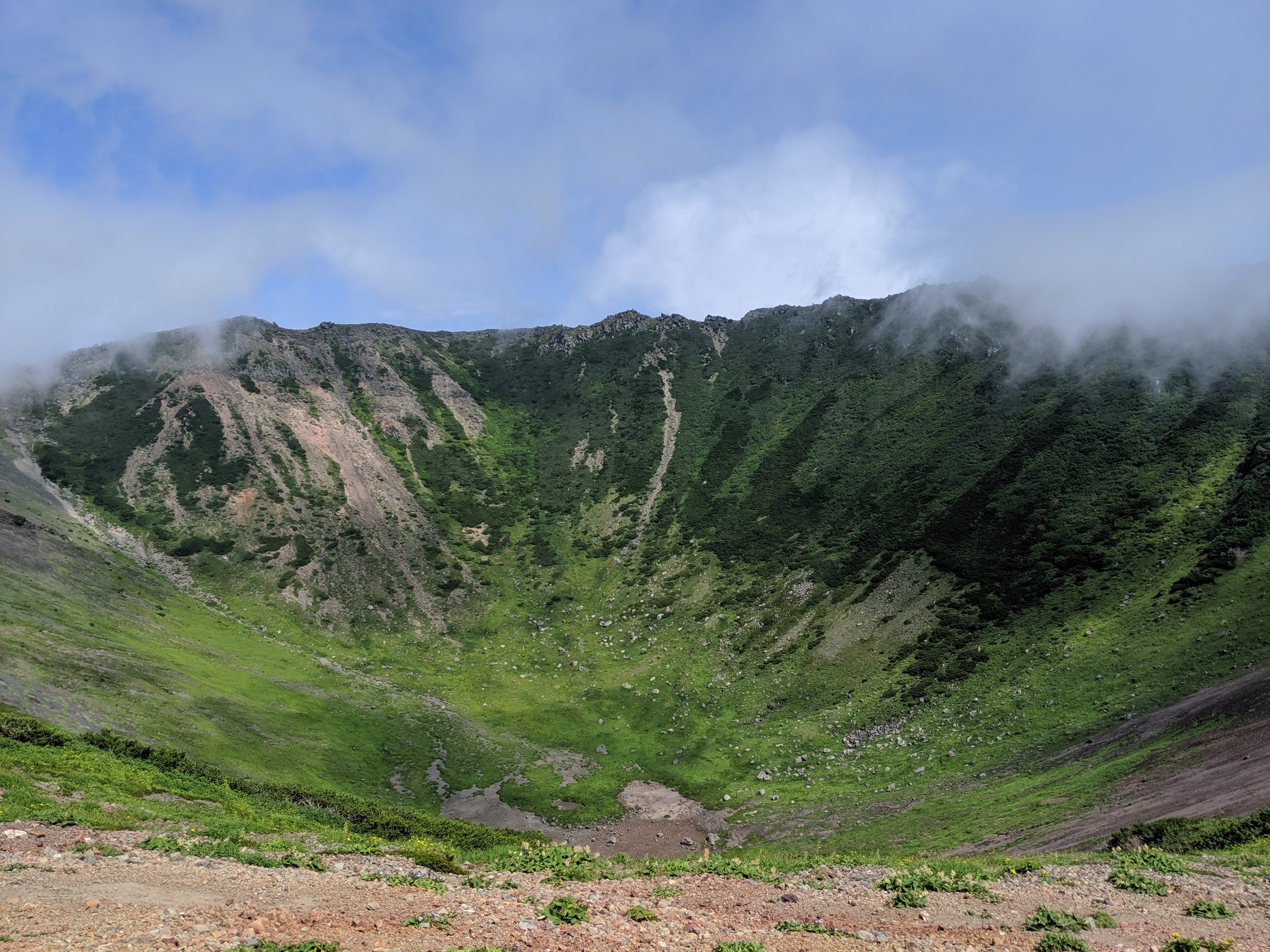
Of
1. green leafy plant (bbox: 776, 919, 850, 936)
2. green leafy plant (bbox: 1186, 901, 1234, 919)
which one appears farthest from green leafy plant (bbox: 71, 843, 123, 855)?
green leafy plant (bbox: 1186, 901, 1234, 919)

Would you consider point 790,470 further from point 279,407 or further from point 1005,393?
point 279,407

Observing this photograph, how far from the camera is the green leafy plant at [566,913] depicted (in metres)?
14.3

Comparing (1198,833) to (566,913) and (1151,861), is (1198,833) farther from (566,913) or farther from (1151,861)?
(566,913)

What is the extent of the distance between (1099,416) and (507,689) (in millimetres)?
92963

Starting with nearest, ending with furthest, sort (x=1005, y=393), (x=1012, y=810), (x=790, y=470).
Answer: (x=1012, y=810) → (x=1005, y=393) → (x=790, y=470)

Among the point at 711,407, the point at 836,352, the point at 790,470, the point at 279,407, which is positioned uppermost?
the point at 836,352

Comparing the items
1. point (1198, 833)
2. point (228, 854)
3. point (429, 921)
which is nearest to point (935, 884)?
point (429, 921)


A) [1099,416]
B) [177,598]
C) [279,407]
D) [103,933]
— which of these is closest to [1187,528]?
[1099,416]

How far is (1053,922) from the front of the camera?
1511 cm

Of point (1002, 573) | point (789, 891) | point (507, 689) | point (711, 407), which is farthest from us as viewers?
point (711, 407)

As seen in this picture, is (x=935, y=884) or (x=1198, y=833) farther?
(x=1198, y=833)

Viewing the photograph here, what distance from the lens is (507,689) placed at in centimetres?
8325

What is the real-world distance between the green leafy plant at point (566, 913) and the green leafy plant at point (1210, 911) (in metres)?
15.0

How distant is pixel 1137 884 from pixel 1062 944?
25.5 feet
